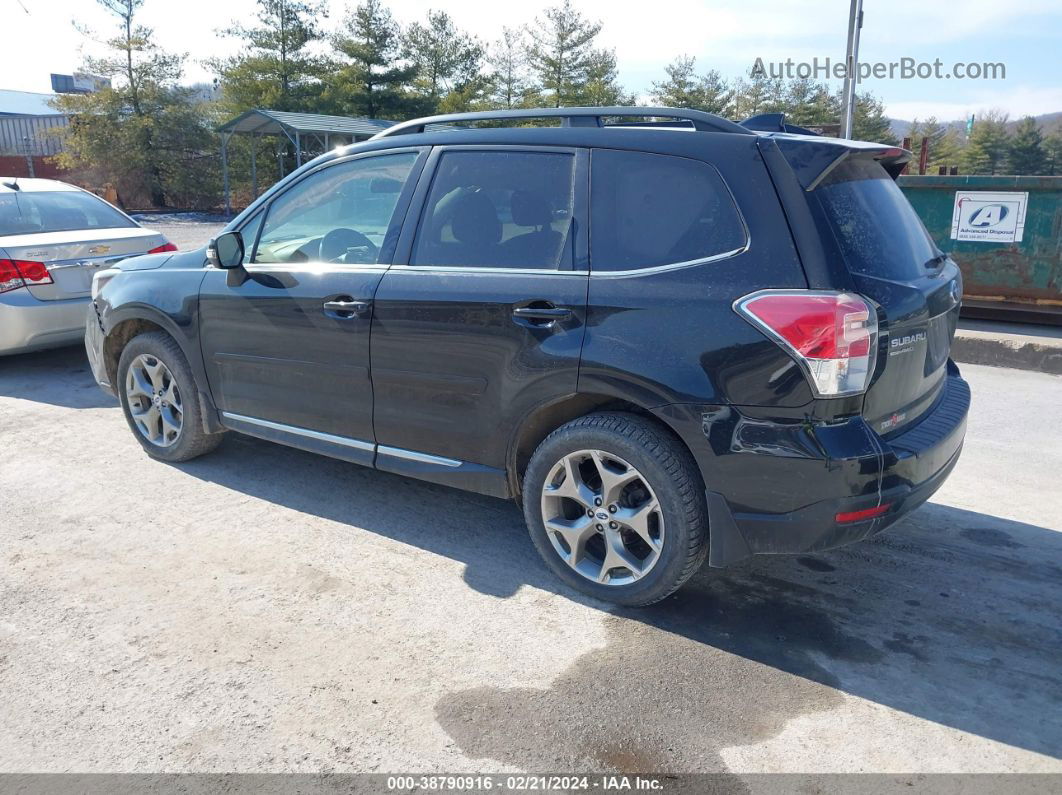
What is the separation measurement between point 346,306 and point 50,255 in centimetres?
427

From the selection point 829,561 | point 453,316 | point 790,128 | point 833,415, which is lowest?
point 829,561

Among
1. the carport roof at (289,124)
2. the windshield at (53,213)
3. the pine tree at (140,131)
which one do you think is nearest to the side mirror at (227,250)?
the windshield at (53,213)

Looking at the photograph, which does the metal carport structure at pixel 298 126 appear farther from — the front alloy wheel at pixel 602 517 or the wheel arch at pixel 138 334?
the front alloy wheel at pixel 602 517

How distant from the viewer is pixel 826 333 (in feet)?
9.34

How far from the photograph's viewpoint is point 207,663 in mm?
3053

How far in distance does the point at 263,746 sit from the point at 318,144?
31725 millimetres

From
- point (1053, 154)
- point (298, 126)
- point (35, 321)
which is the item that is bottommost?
point (35, 321)

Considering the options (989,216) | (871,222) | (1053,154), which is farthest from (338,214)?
(1053,154)

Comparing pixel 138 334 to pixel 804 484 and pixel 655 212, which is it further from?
pixel 804 484

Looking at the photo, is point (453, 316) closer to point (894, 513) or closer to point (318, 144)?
point (894, 513)

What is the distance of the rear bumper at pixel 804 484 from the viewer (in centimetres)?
291

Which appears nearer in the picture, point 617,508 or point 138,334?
point 617,508

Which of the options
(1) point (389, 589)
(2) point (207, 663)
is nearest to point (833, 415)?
(1) point (389, 589)

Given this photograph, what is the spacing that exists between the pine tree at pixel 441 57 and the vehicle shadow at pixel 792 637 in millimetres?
40828
